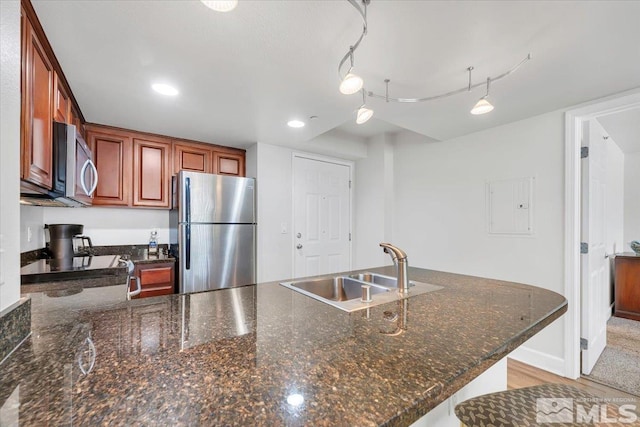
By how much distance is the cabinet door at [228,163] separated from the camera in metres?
3.22

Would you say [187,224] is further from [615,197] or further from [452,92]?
[615,197]

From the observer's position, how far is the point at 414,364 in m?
0.66

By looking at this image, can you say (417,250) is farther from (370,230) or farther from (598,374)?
(598,374)

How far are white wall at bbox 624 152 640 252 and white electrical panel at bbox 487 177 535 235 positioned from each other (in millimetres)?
2871

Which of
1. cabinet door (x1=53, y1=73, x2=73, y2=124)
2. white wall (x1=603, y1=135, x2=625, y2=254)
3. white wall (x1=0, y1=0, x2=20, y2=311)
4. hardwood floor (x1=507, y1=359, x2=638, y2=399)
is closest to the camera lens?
white wall (x1=0, y1=0, x2=20, y2=311)

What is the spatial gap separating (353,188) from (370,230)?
665mm

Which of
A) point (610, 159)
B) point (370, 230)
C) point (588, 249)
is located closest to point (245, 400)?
point (588, 249)

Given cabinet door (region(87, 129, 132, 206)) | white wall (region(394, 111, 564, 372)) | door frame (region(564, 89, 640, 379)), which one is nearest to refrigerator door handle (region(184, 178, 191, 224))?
cabinet door (region(87, 129, 132, 206))

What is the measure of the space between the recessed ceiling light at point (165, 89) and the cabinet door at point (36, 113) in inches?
19.8

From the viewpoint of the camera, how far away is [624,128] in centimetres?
284

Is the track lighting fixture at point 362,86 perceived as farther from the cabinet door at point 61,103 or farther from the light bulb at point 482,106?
the cabinet door at point 61,103

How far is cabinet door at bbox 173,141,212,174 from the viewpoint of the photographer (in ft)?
9.73

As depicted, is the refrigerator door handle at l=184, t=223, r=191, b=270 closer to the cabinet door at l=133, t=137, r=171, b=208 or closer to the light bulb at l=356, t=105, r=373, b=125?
→ the cabinet door at l=133, t=137, r=171, b=208

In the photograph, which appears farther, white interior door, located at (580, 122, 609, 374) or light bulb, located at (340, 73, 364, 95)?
white interior door, located at (580, 122, 609, 374)
